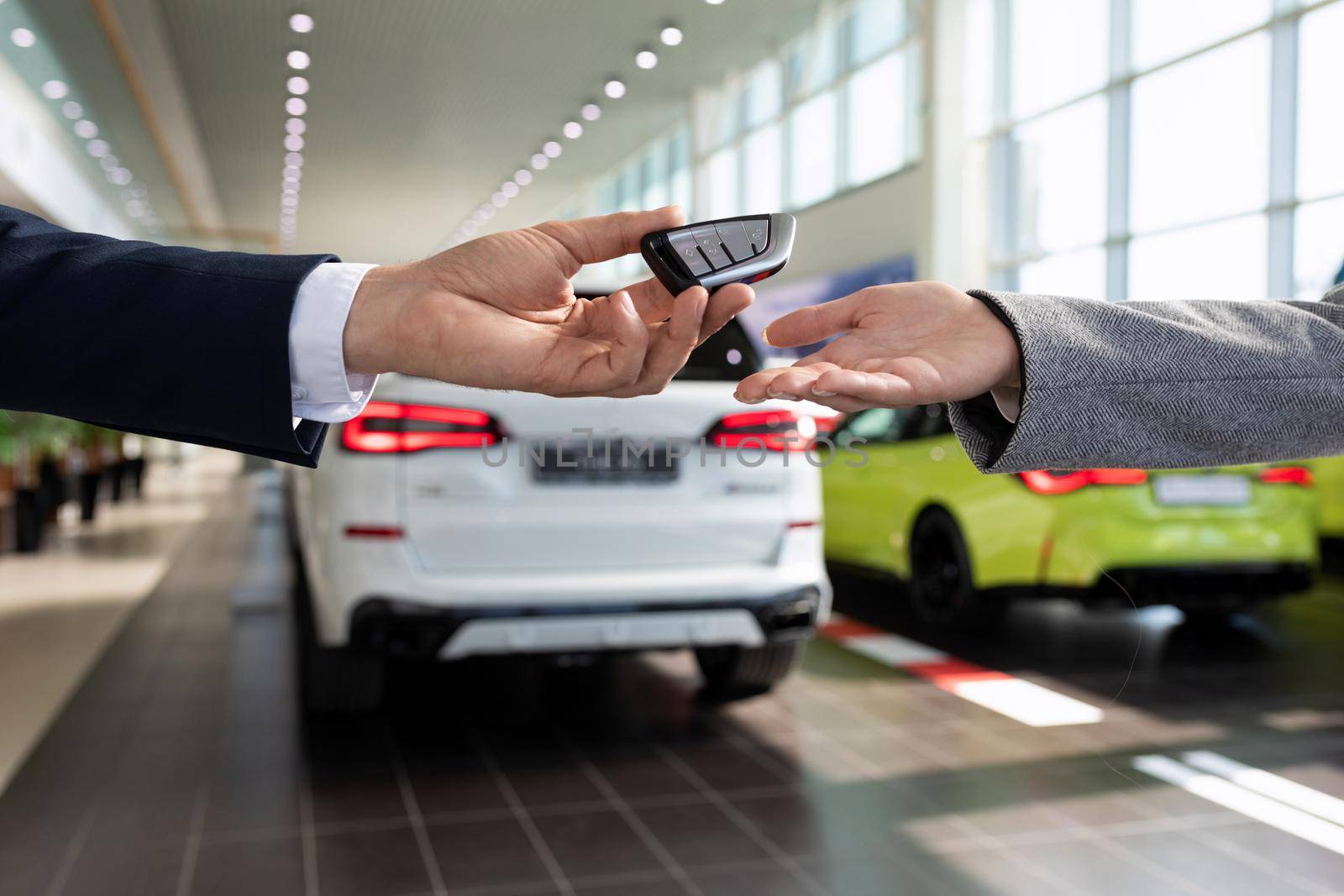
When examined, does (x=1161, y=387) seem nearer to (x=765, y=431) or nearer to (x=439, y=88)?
(x=765, y=431)

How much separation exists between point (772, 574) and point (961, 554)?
6.44 feet

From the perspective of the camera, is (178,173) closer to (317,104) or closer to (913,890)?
(317,104)

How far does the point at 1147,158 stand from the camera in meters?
1.51

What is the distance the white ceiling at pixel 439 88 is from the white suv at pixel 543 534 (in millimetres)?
681

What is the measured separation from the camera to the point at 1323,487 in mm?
5867

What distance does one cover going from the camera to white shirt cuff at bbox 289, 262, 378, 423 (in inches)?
36.7

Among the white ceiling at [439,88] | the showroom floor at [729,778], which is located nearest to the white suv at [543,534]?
the showroom floor at [729,778]

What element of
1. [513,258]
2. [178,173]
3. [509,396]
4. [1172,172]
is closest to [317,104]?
[178,173]

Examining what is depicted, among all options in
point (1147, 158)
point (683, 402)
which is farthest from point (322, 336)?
Result: point (683, 402)

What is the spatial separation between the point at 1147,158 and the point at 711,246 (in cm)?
89

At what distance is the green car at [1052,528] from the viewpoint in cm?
160

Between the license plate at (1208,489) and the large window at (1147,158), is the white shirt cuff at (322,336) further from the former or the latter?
the license plate at (1208,489)

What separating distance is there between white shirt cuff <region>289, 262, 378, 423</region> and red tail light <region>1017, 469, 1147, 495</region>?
1.21m

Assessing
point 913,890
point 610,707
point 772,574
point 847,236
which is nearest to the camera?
point 847,236
